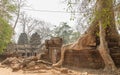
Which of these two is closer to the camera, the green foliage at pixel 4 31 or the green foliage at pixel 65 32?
the green foliage at pixel 4 31

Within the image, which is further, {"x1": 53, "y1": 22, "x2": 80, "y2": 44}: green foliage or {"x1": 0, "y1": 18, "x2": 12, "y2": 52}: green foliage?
{"x1": 53, "y1": 22, "x2": 80, "y2": 44}: green foliage

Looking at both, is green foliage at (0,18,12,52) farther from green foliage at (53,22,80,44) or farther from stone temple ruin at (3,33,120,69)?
green foliage at (53,22,80,44)

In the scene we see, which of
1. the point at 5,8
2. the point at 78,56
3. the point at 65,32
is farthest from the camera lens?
the point at 65,32

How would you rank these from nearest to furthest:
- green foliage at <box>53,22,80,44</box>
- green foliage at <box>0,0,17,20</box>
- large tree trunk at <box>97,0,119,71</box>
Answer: large tree trunk at <box>97,0,119,71</box> → green foliage at <box>0,0,17,20</box> → green foliage at <box>53,22,80,44</box>

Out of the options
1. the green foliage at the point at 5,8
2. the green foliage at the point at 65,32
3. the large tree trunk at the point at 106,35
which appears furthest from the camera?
the green foliage at the point at 65,32

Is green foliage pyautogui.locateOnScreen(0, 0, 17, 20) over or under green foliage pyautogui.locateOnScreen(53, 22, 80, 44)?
over

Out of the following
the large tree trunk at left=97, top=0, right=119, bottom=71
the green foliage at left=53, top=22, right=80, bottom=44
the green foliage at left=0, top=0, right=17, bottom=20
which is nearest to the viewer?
the large tree trunk at left=97, top=0, right=119, bottom=71

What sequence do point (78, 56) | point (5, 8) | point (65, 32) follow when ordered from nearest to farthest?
point (5, 8) → point (78, 56) → point (65, 32)

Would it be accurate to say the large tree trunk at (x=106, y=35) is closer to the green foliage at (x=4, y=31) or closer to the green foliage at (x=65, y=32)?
the green foliage at (x=4, y=31)

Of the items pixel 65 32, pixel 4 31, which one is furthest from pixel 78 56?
pixel 65 32

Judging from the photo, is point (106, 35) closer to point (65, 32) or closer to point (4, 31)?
point (4, 31)

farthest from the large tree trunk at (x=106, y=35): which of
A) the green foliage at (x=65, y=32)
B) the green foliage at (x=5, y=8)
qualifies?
the green foliage at (x=65, y=32)

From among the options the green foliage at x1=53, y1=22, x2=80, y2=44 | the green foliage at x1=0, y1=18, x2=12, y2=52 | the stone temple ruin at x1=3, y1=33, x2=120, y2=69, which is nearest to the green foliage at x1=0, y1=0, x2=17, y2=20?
the green foliage at x1=0, y1=18, x2=12, y2=52

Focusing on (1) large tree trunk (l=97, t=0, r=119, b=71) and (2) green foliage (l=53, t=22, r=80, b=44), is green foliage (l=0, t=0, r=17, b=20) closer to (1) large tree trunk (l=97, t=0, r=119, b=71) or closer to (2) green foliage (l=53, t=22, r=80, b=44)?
(1) large tree trunk (l=97, t=0, r=119, b=71)
